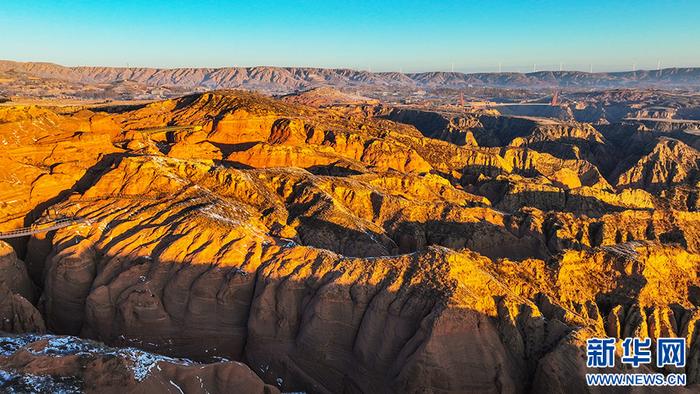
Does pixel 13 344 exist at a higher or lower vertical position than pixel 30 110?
lower

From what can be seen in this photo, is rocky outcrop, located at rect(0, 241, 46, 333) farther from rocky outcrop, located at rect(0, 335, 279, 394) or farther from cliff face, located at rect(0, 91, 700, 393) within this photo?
rocky outcrop, located at rect(0, 335, 279, 394)

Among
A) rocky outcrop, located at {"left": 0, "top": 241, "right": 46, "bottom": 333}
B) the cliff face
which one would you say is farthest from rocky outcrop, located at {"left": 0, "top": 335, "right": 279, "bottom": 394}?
rocky outcrop, located at {"left": 0, "top": 241, "right": 46, "bottom": 333}

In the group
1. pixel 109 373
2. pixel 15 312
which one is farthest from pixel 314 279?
pixel 15 312

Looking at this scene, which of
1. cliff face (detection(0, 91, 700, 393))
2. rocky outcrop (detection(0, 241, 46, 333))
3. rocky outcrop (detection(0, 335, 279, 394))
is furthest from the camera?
rocky outcrop (detection(0, 241, 46, 333))

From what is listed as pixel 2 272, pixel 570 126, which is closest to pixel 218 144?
pixel 2 272

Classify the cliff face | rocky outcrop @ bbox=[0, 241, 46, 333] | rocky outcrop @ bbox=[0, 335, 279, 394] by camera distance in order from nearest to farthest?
rocky outcrop @ bbox=[0, 335, 279, 394] → the cliff face → rocky outcrop @ bbox=[0, 241, 46, 333]

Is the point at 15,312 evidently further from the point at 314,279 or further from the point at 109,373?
the point at 314,279

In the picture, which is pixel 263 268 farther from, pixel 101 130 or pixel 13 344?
pixel 101 130

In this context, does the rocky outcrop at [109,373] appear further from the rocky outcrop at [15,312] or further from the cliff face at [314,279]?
the rocky outcrop at [15,312]
